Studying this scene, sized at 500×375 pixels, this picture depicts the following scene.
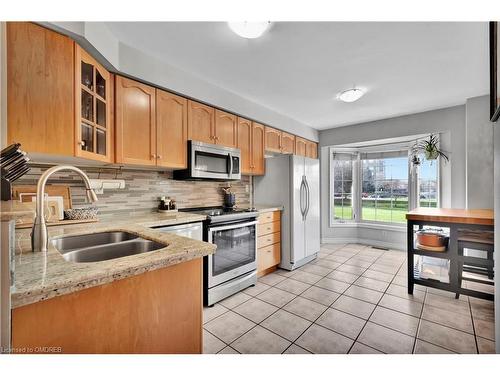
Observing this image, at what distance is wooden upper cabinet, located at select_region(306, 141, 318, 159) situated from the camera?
4570mm

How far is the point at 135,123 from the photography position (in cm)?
210

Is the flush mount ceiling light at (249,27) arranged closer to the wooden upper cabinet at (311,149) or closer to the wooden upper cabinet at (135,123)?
the wooden upper cabinet at (135,123)

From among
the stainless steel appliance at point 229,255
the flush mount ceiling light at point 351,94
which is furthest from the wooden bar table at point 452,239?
the stainless steel appliance at point 229,255

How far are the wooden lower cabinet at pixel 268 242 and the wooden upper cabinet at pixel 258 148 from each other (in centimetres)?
70

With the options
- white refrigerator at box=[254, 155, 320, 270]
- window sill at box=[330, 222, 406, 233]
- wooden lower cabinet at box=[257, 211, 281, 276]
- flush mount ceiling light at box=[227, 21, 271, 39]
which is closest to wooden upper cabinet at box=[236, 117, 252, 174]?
white refrigerator at box=[254, 155, 320, 270]

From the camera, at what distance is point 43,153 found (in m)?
1.44

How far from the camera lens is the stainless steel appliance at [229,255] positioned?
7.54 ft

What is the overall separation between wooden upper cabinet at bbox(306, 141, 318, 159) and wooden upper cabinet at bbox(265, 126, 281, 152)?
39.1 inches

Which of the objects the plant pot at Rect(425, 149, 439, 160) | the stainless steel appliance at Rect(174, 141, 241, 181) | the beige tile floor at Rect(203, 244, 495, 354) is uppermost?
the plant pot at Rect(425, 149, 439, 160)

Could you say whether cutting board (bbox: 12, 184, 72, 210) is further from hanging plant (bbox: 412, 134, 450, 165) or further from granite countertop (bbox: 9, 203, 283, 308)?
hanging plant (bbox: 412, 134, 450, 165)

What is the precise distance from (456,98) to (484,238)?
75.4 inches

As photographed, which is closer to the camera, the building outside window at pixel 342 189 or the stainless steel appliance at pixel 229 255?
the stainless steel appliance at pixel 229 255

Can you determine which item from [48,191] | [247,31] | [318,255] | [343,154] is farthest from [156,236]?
[343,154]

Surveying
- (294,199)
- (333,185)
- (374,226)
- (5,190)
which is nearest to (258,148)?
(294,199)
